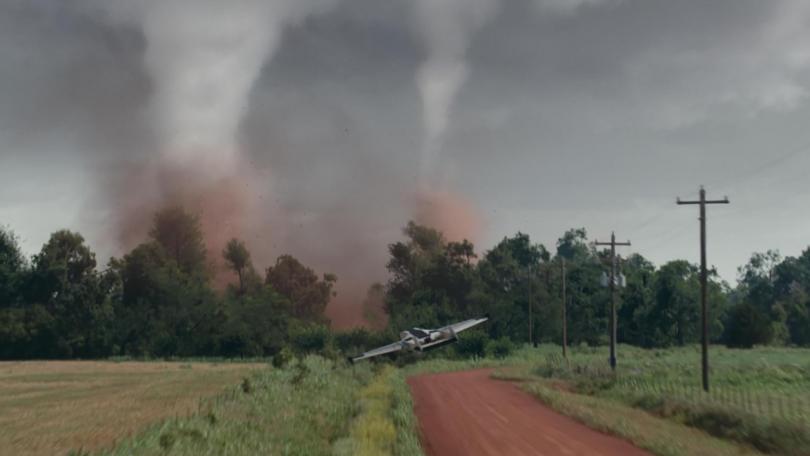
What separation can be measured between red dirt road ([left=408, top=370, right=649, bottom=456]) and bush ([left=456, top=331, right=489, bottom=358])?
1626 inches

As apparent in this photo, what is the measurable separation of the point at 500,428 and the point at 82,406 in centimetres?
2066

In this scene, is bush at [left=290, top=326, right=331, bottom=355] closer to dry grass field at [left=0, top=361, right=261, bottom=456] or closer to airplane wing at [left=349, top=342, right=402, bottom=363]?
airplane wing at [left=349, top=342, right=402, bottom=363]

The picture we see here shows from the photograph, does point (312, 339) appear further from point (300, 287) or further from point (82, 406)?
point (82, 406)

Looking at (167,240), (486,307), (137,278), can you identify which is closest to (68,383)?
(137,278)

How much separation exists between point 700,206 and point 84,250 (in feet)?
301

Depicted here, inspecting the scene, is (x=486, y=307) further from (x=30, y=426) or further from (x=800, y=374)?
(x=30, y=426)

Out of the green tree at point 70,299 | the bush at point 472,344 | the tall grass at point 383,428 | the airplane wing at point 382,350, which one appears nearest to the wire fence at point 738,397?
the tall grass at point 383,428

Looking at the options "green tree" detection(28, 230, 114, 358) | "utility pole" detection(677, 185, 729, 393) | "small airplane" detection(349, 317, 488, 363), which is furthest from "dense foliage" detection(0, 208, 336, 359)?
"utility pole" detection(677, 185, 729, 393)

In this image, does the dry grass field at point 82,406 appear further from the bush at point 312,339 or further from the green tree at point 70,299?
the green tree at point 70,299

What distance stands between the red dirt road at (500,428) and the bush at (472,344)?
135 feet

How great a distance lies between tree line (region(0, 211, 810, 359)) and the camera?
97.7 m

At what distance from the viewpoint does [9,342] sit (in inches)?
3723

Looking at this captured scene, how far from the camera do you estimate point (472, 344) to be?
83.4m

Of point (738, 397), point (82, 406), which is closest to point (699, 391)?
point (738, 397)
